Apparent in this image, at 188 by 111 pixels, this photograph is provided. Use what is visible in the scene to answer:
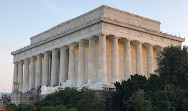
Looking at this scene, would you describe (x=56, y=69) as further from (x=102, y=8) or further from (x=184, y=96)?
(x=184, y=96)

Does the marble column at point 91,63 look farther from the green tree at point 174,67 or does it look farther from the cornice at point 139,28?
the green tree at point 174,67

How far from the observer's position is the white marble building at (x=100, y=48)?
194ft

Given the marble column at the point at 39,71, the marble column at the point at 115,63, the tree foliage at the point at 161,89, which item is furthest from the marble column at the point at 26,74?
the tree foliage at the point at 161,89

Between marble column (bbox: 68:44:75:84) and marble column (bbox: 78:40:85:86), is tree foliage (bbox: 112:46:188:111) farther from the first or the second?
marble column (bbox: 68:44:75:84)

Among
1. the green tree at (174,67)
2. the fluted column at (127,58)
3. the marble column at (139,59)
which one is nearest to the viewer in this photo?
the green tree at (174,67)

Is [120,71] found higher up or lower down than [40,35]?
lower down

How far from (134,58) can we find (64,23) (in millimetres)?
18834

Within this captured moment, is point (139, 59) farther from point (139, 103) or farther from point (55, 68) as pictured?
point (139, 103)

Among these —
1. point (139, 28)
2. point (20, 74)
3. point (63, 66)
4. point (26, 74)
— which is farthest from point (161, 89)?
point (20, 74)

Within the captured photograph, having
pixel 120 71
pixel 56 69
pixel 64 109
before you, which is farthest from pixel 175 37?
pixel 64 109

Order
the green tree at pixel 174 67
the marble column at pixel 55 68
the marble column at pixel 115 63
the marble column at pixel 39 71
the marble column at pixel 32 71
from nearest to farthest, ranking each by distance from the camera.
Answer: the green tree at pixel 174 67 → the marble column at pixel 115 63 → the marble column at pixel 55 68 → the marble column at pixel 39 71 → the marble column at pixel 32 71

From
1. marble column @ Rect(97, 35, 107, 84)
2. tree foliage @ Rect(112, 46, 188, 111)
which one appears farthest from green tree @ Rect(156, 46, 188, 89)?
marble column @ Rect(97, 35, 107, 84)

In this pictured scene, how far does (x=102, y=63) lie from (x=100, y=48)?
3.02 meters

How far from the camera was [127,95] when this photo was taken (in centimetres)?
4388
